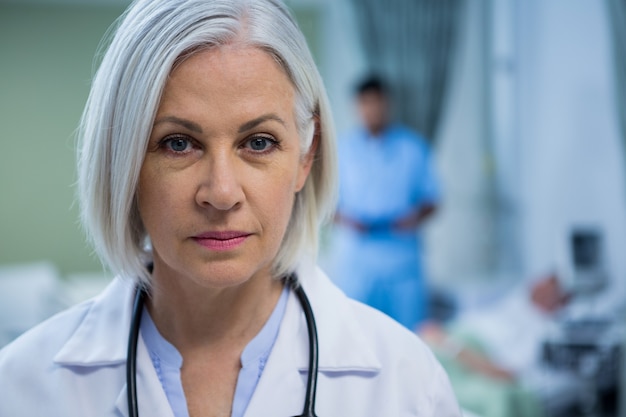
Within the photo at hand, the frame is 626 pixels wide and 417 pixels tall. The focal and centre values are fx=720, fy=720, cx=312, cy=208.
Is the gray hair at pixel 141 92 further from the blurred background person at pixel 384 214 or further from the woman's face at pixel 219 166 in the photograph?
the blurred background person at pixel 384 214

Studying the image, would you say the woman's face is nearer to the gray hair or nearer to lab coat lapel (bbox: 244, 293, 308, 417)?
the gray hair

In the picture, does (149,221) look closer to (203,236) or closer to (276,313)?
(203,236)

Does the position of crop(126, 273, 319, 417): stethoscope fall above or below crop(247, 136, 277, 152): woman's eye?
below

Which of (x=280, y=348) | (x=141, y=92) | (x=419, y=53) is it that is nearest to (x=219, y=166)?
(x=141, y=92)

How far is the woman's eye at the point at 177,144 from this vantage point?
918mm

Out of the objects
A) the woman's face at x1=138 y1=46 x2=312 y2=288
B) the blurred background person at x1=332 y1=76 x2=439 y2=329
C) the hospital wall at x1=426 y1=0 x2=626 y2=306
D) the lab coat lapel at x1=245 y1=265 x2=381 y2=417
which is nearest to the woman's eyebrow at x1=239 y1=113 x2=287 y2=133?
the woman's face at x1=138 y1=46 x2=312 y2=288

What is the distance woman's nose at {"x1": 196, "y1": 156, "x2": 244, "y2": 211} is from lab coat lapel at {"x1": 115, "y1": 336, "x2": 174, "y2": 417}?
0.89 ft

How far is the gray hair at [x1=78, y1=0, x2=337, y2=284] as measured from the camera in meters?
0.90

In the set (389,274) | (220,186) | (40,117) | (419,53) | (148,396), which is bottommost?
(148,396)

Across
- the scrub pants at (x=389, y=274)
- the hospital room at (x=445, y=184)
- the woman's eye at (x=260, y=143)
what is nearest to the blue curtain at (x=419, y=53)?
the hospital room at (x=445, y=184)

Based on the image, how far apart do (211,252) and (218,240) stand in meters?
0.02

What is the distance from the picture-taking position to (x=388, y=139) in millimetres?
3652

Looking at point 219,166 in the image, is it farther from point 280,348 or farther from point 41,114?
point 41,114

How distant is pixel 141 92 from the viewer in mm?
892
